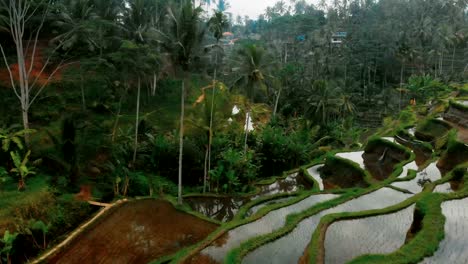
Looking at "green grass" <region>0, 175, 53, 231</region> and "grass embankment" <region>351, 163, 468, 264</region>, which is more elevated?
"grass embankment" <region>351, 163, 468, 264</region>

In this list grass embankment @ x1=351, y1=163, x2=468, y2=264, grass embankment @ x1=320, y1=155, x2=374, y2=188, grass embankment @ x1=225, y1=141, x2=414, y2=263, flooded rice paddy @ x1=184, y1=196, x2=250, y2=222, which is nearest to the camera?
grass embankment @ x1=351, y1=163, x2=468, y2=264

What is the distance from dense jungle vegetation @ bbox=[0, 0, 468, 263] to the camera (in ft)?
55.1

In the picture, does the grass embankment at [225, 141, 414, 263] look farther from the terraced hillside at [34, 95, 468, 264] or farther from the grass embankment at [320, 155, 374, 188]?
the grass embankment at [320, 155, 374, 188]

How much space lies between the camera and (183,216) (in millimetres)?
15594

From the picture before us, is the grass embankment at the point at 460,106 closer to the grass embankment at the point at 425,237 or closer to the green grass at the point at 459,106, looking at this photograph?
the green grass at the point at 459,106

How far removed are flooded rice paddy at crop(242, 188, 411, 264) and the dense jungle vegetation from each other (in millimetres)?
6242

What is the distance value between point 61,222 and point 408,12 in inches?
2711

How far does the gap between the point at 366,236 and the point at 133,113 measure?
2018 cm

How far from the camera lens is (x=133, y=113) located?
27922mm

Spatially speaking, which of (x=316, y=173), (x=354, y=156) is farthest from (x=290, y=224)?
(x=354, y=156)

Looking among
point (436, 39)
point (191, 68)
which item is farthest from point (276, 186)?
point (436, 39)

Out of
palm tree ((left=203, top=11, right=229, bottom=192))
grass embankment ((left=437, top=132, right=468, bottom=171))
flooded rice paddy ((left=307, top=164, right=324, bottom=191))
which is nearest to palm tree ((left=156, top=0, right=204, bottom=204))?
palm tree ((left=203, top=11, right=229, bottom=192))

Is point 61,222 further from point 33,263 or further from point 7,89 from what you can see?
point 7,89

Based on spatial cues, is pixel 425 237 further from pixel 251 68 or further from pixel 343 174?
pixel 251 68
